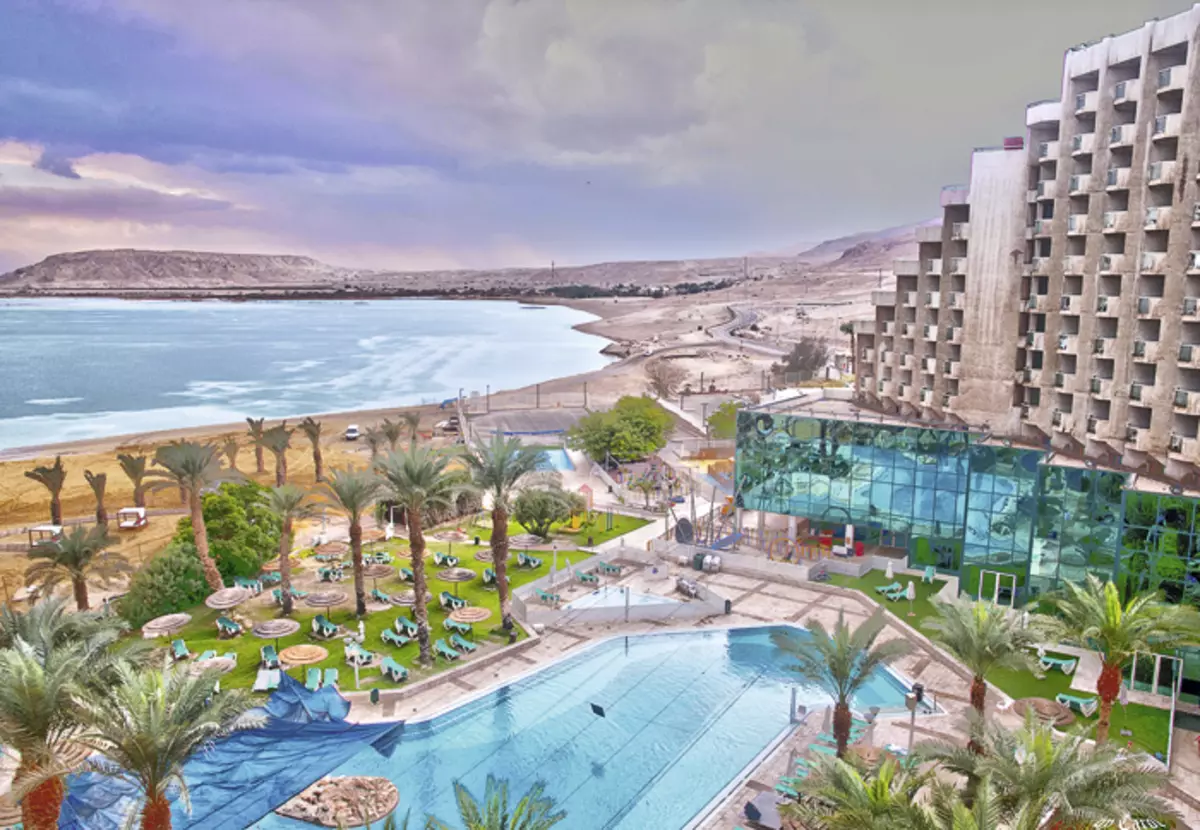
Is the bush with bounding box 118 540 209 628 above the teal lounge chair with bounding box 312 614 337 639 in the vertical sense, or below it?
above

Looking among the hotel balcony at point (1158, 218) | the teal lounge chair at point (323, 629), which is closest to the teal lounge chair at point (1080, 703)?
the hotel balcony at point (1158, 218)

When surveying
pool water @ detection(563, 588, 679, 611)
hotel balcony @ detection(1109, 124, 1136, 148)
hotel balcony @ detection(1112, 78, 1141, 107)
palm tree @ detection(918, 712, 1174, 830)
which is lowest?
pool water @ detection(563, 588, 679, 611)

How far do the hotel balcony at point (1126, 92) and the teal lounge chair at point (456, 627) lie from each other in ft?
111

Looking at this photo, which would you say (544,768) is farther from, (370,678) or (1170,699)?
(1170,699)

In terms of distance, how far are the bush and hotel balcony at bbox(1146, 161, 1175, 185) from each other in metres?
41.0

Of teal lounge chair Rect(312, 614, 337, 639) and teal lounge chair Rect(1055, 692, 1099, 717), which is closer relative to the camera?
teal lounge chair Rect(1055, 692, 1099, 717)

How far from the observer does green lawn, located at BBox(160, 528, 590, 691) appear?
27547mm

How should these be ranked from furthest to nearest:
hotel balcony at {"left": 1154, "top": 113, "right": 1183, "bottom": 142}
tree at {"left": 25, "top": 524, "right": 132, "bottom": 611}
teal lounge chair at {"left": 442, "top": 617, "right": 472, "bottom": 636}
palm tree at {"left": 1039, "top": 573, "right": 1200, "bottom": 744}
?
1. hotel balcony at {"left": 1154, "top": 113, "right": 1183, "bottom": 142}
2. teal lounge chair at {"left": 442, "top": 617, "right": 472, "bottom": 636}
3. tree at {"left": 25, "top": 524, "right": 132, "bottom": 611}
4. palm tree at {"left": 1039, "top": 573, "right": 1200, "bottom": 744}

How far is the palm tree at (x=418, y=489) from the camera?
92.0 ft

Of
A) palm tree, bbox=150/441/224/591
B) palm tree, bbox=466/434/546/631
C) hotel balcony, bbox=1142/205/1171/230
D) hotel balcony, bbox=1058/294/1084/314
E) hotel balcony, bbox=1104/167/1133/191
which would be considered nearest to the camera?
palm tree, bbox=466/434/546/631

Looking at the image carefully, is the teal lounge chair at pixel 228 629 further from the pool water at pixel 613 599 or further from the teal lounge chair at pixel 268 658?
the pool water at pixel 613 599

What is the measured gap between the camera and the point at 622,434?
5631 centimetres

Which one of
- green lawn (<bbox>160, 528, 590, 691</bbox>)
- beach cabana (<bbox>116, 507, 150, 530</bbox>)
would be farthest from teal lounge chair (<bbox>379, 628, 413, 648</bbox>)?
beach cabana (<bbox>116, 507, 150, 530</bbox>)

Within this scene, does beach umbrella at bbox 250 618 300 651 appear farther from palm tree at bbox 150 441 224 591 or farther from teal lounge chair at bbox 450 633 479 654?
teal lounge chair at bbox 450 633 479 654
